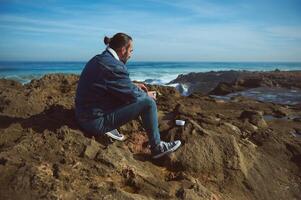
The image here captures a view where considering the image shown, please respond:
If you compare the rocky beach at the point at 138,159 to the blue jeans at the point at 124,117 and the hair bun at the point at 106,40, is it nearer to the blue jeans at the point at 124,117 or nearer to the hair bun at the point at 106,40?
the blue jeans at the point at 124,117

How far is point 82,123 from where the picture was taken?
14.7 ft

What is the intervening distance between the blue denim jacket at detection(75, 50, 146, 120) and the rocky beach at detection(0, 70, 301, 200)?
34cm

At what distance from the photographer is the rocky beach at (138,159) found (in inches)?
142

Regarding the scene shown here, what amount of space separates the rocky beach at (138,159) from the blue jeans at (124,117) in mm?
153

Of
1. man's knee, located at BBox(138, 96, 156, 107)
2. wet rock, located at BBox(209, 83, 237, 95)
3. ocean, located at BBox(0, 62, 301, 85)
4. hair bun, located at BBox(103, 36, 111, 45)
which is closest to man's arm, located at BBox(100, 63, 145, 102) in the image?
man's knee, located at BBox(138, 96, 156, 107)

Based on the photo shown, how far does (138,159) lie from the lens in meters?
4.63

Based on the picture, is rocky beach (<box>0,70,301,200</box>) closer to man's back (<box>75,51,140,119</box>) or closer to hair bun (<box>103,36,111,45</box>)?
man's back (<box>75,51,140,119</box>)

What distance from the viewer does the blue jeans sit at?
4387 millimetres

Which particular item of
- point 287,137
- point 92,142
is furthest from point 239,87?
point 92,142

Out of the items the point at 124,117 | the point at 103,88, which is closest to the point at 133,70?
the point at 124,117

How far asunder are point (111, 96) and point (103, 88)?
0.50 ft

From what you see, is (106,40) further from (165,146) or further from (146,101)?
(165,146)

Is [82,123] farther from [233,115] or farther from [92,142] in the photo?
[233,115]

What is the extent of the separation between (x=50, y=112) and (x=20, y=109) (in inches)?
29.1
